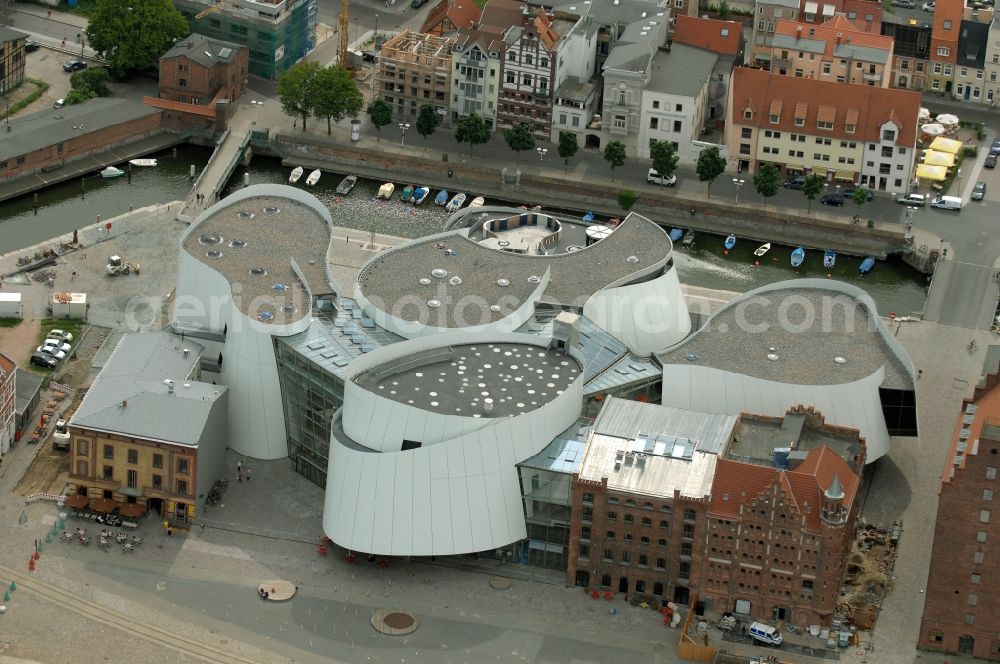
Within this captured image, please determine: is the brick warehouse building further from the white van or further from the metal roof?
the metal roof

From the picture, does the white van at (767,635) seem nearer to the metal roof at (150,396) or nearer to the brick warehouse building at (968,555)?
the brick warehouse building at (968,555)

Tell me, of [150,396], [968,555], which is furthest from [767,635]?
[150,396]

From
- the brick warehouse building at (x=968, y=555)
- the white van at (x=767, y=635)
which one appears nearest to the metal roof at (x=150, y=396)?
the white van at (x=767, y=635)

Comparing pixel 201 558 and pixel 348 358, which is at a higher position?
pixel 348 358

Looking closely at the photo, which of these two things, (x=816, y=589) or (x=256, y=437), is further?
(x=256, y=437)

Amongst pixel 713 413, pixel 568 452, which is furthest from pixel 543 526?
pixel 713 413

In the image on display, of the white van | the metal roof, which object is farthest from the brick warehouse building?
the metal roof

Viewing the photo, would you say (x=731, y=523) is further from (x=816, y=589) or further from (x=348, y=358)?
(x=348, y=358)
